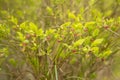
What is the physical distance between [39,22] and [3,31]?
161cm

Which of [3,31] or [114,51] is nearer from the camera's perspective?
[3,31]

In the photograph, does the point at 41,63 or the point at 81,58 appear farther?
the point at 81,58

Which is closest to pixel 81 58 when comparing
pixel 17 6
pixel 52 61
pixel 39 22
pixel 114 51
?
pixel 114 51

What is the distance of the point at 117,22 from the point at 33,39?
132 cm

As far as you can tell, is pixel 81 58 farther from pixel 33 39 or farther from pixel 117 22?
pixel 33 39

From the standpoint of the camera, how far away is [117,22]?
Result: 3.77 m

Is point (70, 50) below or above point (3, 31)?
below

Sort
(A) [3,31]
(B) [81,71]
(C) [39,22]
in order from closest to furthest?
1. (A) [3,31]
2. (B) [81,71]
3. (C) [39,22]

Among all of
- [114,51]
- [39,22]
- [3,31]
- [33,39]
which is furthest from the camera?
[39,22]

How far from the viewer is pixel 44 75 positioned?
3729 mm

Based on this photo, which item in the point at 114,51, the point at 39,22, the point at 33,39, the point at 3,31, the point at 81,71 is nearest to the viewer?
the point at 33,39

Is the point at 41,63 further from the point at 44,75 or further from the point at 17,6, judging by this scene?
the point at 17,6

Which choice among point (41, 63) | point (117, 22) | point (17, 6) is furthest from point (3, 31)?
point (17, 6)

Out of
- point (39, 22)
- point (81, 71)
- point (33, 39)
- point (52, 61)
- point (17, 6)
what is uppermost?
point (17, 6)
